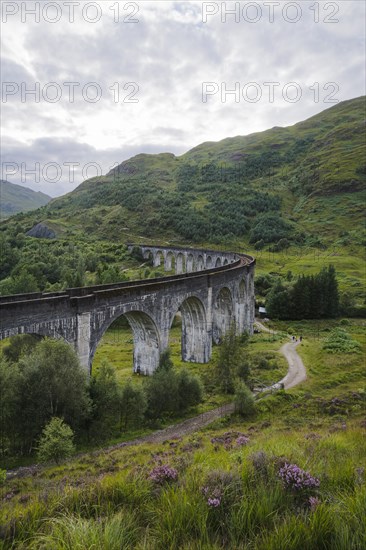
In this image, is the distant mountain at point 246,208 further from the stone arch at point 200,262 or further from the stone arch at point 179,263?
the stone arch at point 200,262

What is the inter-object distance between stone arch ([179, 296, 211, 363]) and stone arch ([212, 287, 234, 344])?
296 inches

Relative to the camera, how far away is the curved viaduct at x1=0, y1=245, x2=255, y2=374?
73.8ft

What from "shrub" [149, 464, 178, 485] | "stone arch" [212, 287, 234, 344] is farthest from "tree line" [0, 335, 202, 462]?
"stone arch" [212, 287, 234, 344]

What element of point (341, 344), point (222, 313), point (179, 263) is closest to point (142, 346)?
point (222, 313)

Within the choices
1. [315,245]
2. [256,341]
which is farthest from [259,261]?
[256,341]

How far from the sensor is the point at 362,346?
168ft

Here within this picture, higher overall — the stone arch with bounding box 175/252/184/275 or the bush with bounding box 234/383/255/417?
the stone arch with bounding box 175/252/184/275

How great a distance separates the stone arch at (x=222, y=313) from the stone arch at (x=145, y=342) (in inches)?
647

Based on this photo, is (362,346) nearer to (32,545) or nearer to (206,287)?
(206,287)

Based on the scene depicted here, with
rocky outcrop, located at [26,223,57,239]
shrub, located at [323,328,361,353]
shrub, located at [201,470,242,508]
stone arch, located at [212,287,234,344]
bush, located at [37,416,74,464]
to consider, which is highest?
rocky outcrop, located at [26,223,57,239]

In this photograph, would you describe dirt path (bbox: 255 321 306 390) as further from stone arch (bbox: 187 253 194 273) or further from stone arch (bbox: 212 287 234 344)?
stone arch (bbox: 187 253 194 273)

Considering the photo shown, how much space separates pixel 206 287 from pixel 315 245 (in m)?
94.9

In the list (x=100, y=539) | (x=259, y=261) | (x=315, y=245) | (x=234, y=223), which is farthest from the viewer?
(x=234, y=223)

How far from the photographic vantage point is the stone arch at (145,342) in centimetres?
3203
